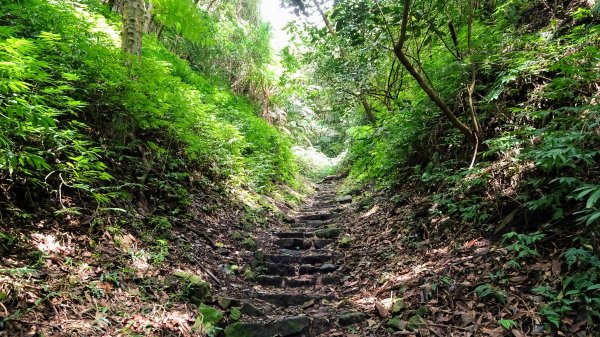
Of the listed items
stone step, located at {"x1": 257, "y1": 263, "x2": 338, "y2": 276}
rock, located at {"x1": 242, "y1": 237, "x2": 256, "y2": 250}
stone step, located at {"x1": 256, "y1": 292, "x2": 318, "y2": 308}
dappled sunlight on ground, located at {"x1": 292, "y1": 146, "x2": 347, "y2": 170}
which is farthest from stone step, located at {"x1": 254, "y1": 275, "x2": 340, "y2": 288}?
dappled sunlight on ground, located at {"x1": 292, "y1": 146, "x2": 347, "y2": 170}

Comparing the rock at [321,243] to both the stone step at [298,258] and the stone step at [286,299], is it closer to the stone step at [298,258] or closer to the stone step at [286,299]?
the stone step at [298,258]

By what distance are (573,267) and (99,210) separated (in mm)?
4362

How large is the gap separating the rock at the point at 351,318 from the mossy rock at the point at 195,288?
153cm

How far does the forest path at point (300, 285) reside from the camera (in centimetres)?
367

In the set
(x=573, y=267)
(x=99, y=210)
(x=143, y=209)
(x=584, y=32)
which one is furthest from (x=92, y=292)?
(x=584, y=32)

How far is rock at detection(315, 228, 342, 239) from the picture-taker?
6785 millimetres

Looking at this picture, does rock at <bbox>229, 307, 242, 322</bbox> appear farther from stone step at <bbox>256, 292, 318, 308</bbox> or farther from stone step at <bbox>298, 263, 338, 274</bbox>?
stone step at <bbox>298, 263, 338, 274</bbox>

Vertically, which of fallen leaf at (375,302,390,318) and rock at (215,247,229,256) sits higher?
fallen leaf at (375,302,390,318)

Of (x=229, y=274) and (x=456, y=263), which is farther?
(x=229, y=274)

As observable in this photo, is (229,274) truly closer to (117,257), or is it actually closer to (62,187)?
(117,257)

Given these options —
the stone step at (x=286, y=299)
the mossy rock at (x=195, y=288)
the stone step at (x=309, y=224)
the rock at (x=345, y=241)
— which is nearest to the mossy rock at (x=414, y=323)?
the stone step at (x=286, y=299)

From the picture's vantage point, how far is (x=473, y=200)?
4.12 m

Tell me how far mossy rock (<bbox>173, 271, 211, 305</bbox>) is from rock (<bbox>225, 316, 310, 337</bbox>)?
1.65 feet

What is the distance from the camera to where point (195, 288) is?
3938mm
